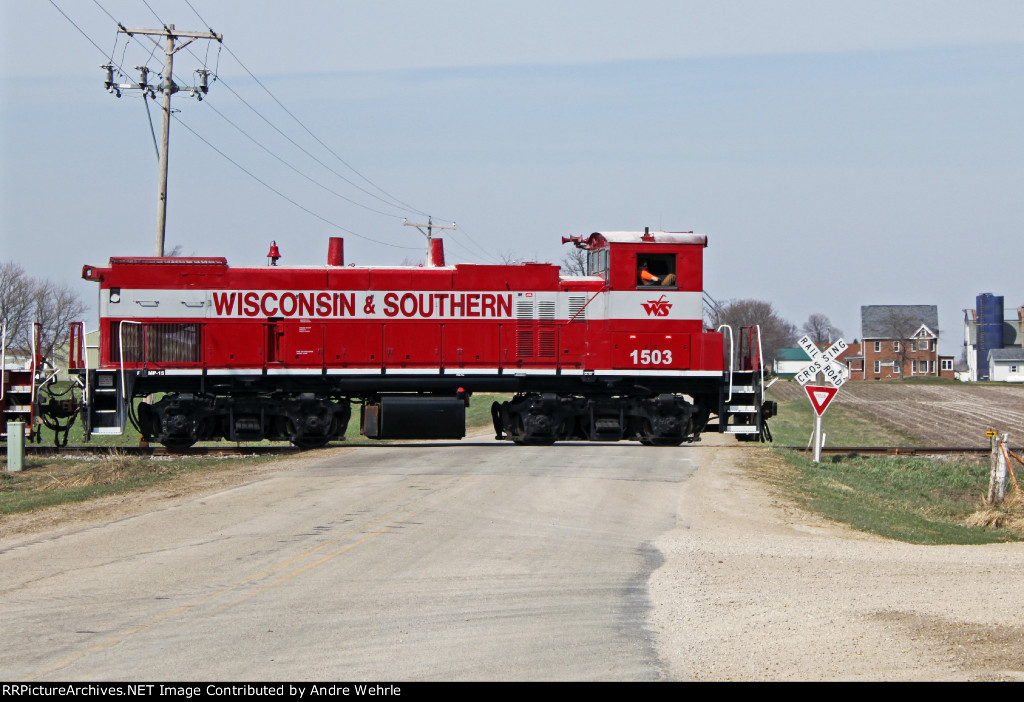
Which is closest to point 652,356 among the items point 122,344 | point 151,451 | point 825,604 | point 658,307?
point 658,307

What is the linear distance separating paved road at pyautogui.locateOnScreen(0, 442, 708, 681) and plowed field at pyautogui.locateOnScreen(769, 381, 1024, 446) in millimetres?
26301

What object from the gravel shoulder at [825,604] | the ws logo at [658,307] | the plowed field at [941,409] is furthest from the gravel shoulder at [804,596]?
the plowed field at [941,409]

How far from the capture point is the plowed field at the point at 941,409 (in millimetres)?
41500

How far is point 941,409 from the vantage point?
191 feet

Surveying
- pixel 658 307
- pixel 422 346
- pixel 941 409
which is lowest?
pixel 941 409

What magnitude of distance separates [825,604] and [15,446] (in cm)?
1516

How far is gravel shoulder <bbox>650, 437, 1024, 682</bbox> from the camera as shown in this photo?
23.2 ft

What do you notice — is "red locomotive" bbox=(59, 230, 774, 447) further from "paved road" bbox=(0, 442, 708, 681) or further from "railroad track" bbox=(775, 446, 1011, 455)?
"paved road" bbox=(0, 442, 708, 681)

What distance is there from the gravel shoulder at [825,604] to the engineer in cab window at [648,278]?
27.1ft

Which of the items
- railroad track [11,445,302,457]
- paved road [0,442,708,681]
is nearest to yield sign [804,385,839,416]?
paved road [0,442,708,681]

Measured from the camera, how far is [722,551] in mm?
11484

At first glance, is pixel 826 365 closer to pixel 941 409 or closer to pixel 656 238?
pixel 656 238

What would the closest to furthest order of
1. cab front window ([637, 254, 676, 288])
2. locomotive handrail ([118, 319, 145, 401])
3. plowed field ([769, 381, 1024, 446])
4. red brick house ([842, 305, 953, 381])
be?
locomotive handrail ([118, 319, 145, 401]), cab front window ([637, 254, 676, 288]), plowed field ([769, 381, 1024, 446]), red brick house ([842, 305, 953, 381])

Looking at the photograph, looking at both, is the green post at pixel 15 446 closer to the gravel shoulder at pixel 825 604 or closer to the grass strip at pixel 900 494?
the gravel shoulder at pixel 825 604
